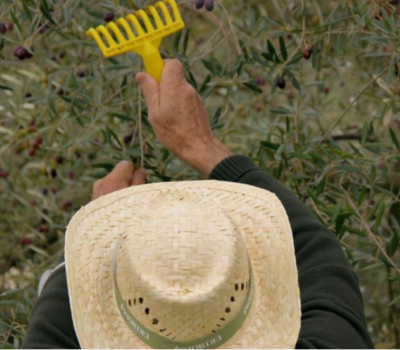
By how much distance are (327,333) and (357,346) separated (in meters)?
0.08

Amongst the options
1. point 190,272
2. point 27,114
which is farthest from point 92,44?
point 190,272

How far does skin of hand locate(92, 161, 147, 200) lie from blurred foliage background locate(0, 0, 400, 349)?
0.21ft

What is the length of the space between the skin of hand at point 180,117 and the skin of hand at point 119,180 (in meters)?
0.16

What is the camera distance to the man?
2000 millimetres

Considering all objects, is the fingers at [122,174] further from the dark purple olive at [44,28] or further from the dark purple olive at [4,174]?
the dark purple olive at [4,174]

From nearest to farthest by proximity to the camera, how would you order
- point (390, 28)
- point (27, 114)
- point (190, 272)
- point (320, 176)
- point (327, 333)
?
point (190, 272) < point (327, 333) < point (390, 28) < point (320, 176) < point (27, 114)

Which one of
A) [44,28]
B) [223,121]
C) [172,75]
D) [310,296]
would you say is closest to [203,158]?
[172,75]

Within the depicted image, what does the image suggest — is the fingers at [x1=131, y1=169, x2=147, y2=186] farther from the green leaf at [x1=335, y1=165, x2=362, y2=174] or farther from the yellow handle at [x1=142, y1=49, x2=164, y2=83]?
the green leaf at [x1=335, y1=165, x2=362, y2=174]

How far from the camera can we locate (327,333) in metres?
1.97

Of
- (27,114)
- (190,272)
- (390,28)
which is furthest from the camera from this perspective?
(27,114)

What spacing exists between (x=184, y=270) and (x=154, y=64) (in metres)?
0.93

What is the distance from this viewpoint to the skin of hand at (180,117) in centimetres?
236

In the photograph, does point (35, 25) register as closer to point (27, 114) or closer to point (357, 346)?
point (27, 114)

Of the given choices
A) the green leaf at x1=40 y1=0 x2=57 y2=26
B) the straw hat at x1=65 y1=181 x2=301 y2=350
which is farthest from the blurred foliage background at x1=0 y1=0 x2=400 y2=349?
the straw hat at x1=65 y1=181 x2=301 y2=350
